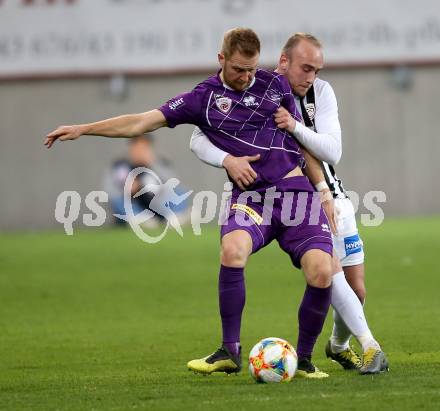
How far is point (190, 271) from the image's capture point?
17.2m

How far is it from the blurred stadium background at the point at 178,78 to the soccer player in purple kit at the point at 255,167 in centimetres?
1847

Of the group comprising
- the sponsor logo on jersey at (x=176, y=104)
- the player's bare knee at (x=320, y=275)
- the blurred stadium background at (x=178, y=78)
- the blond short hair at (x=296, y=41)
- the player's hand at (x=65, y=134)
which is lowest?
the player's bare knee at (x=320, y=275)

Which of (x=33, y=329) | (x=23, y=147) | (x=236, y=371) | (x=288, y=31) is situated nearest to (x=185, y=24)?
(x=288, y=31)

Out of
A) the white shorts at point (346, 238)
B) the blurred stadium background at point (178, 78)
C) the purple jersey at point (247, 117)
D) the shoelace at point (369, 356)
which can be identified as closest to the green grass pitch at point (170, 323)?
the shoelace at point (369, 356)

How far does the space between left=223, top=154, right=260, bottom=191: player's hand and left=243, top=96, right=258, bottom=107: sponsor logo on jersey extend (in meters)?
0.35

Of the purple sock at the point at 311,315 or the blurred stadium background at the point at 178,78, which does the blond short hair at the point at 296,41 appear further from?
the blurred stadium background at the point at 178,78

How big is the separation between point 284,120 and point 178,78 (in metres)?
19.5

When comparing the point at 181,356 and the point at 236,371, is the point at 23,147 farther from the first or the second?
the point at 236,371

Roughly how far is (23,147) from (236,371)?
810 inches

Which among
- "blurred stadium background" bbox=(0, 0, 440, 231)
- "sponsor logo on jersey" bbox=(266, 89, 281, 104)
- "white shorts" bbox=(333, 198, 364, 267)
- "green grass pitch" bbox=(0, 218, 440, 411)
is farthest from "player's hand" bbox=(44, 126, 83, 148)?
"blurred stadium background" bbox=(0, 0, 440, 231)

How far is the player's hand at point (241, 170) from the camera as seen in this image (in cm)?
809

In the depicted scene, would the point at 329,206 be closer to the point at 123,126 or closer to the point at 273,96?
the point at 273,96

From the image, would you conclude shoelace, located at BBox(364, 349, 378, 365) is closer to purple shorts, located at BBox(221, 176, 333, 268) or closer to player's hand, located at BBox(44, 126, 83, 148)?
purple shorts, located at BBox(221, 176, 333, 268)

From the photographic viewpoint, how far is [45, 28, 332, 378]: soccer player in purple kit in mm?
8047
